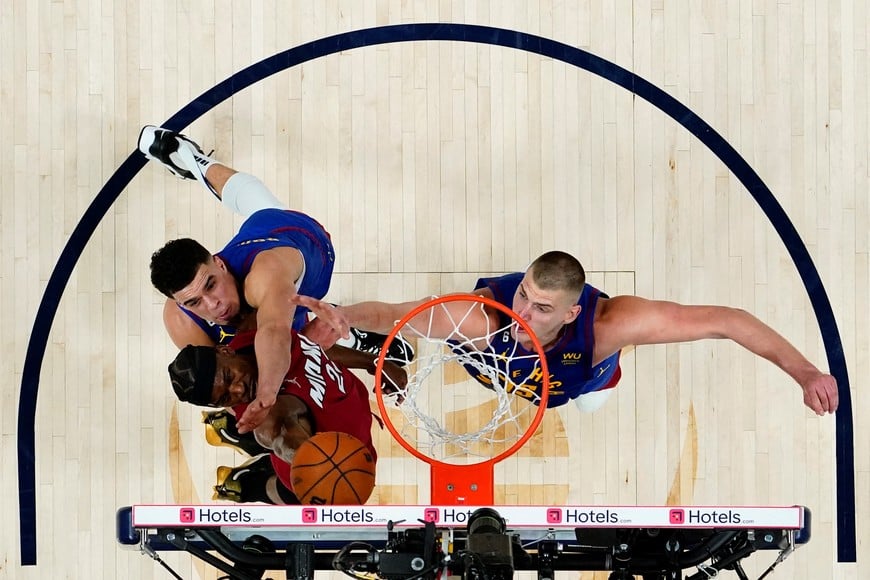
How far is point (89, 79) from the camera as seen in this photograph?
A: 5.77 meters

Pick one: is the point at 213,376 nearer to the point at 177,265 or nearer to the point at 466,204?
the point at 177,265

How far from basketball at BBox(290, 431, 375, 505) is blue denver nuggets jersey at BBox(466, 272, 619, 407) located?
36.5 inches

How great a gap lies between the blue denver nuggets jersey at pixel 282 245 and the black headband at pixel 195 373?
2.14 feet

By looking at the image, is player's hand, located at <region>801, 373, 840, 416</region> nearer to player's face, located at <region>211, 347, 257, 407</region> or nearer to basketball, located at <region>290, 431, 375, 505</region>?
basketball, located at <region>290, 431, 375, 505</region>

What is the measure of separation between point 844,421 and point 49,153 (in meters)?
5.30

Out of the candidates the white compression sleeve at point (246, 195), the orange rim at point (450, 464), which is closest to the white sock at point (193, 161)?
the white compression sleeve at point (246, 195)

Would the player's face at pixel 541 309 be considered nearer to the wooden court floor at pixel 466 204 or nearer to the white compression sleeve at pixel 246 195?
the wooden court floor at pixel 466 204

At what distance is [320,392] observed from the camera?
4609 millimetres

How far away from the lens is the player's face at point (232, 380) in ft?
13.6

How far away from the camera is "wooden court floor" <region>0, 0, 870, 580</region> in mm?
5586

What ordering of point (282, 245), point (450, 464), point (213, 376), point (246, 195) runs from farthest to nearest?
point (246, 195), point (282, 245), point (213, 376), point (450, 464)

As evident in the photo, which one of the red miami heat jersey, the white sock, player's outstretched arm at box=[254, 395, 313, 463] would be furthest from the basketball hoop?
the white sock

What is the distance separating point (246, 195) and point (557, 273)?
2.03 metres

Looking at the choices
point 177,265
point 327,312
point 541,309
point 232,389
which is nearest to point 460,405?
point 541,309
